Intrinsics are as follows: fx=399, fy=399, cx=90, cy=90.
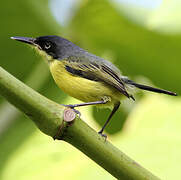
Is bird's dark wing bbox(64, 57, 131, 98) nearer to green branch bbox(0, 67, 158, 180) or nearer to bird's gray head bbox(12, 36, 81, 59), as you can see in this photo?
Answer: bird's gray head bbox(12, 36, 81, 59)

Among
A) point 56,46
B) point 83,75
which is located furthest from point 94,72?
point 56,46

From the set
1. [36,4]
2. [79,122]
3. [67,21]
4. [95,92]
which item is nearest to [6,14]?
[36,4]

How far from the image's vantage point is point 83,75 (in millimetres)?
2938

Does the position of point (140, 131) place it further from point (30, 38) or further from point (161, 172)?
point (30, 38)

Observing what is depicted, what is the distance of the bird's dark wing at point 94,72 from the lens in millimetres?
2887

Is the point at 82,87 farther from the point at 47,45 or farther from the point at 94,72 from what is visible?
the point at 47,45

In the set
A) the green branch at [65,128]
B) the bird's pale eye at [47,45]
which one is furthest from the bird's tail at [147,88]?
the green branch at [65,128]

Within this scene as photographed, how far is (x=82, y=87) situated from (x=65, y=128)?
1.20 meters

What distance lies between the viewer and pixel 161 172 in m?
2.14

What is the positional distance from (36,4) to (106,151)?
5.12 ft

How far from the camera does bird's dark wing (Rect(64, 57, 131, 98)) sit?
289 centimetres

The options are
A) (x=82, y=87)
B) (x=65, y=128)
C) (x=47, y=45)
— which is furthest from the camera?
(x=47, y=45)

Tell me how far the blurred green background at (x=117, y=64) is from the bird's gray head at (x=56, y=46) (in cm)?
10

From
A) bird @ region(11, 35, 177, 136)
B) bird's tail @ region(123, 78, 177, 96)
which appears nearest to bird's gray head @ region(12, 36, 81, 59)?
bird @ region(11, 35, 177, 136)
